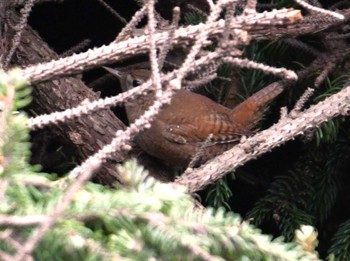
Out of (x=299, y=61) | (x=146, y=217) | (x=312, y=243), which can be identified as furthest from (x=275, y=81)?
(x=146, y=217)

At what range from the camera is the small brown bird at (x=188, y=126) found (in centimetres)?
258

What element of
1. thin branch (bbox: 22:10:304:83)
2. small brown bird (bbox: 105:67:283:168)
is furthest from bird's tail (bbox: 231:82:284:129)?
thin branch (bbox: 22:10:304:83)

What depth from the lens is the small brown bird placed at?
258 cm

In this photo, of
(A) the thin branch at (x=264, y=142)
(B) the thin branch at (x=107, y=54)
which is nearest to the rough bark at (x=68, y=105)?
(A) the thin branch at (x=264, y=142)

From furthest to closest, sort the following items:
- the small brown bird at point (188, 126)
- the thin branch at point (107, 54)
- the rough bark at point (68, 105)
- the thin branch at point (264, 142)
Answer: the small brown bird at point (188, 126) → the rough bark at point (68, 105) → the thin branch at point (264, 142) → the thin branch at point (107, 54)

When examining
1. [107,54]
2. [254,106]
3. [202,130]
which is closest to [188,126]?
[202,130]

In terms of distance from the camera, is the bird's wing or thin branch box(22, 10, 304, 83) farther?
the bird's wing

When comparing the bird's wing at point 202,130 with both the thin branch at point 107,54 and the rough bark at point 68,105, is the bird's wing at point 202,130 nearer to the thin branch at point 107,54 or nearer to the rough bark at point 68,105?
the rough bark at point 68,105

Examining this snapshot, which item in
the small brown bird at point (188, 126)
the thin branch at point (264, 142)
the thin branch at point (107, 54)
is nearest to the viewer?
the thin branch at point (107, 54)

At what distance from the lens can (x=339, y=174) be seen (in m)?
2.23

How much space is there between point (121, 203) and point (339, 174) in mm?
1536

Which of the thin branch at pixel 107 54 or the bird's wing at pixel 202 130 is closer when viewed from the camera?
the thin branch at pixel 107 54

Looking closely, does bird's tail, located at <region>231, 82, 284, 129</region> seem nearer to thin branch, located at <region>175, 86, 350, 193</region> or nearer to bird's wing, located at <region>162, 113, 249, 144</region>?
bird's wing, located at <region>162, 113, 249, 144</region>

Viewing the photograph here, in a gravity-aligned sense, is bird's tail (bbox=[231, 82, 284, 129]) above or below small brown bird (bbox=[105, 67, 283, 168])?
above
